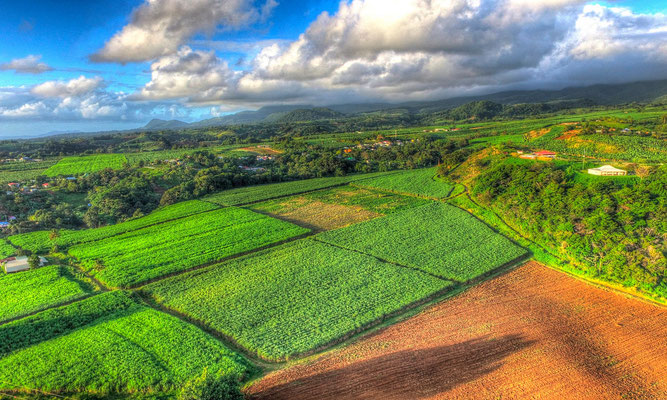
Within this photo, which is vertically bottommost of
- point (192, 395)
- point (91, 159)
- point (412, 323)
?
point (412, 323)

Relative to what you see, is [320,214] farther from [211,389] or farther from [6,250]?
[211,389]

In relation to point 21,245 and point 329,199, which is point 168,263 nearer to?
point 21,245

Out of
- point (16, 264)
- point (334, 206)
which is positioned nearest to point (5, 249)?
point (16, 264)

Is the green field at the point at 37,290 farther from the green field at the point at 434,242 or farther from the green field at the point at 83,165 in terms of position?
the green field at the point at 83,165

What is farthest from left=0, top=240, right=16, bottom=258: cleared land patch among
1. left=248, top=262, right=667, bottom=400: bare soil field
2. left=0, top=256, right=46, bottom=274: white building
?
left=248, top=262, right=667, bottom=400: bare soil field

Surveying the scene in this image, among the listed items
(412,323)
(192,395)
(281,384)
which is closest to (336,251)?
(412,323)

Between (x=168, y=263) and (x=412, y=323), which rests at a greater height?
(x=168, y=263)
